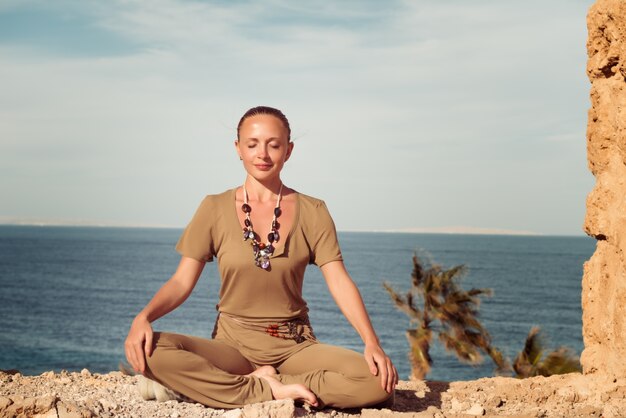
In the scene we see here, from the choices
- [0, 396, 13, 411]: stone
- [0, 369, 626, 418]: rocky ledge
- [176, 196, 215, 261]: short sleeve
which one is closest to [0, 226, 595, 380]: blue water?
[0, 369, 626, 418]: rocky ledge

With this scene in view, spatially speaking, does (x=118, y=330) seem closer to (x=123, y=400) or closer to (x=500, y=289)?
(x=500, y=289)

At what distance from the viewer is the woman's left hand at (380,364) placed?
503 cm

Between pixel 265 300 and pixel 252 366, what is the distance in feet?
1.55

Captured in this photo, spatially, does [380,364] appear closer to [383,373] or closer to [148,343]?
[383,373]

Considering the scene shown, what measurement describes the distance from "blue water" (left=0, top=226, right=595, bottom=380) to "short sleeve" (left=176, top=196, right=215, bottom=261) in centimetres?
2902

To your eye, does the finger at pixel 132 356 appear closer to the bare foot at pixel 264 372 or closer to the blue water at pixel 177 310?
the bare foot at pixel 264 372

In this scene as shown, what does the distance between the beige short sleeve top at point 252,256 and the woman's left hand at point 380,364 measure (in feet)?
2.15

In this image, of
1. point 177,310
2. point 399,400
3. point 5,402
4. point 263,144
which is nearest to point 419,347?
point 399,400

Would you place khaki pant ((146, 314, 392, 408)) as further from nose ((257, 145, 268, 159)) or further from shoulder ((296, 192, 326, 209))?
nose ((257, 145, 268, 159))

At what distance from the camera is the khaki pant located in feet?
16.5

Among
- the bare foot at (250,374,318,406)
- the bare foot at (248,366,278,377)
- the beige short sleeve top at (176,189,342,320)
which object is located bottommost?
the bare foot at (250,374,318,406)

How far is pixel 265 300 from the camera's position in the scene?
5.35 metres

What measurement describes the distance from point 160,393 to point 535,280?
103 m

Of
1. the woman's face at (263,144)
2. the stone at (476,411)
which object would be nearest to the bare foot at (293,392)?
the stone at (476,411)
